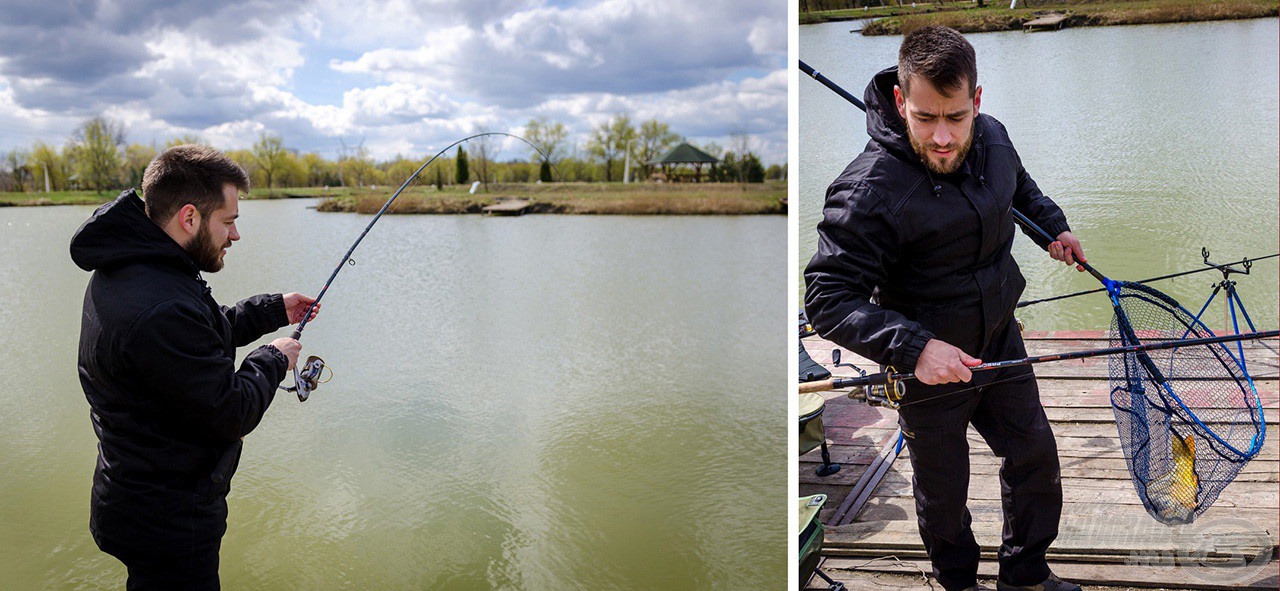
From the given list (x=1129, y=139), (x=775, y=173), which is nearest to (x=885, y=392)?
(x=1129, y=139)

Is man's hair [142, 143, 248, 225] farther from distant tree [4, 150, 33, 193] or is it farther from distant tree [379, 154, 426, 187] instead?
distant tree [379, 154, 426, 187]

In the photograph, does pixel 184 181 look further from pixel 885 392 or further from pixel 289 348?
pixel 885 392

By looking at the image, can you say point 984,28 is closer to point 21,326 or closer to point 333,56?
point 21,326

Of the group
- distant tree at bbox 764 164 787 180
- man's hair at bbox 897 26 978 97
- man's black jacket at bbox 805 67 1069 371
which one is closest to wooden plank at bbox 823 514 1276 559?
man's black jacket at bbox 805 67 1069 371

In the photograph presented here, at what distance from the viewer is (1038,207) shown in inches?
75.9

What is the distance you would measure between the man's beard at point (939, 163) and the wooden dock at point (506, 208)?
37.2 feet

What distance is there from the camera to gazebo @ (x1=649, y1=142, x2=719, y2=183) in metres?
15.6

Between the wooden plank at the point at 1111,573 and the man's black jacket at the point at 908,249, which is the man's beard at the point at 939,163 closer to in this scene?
the man's black jacket at the point at 908,249

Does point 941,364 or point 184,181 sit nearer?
point 941,364

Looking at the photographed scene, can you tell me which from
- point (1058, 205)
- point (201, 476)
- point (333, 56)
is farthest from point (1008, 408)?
point (333, 56)

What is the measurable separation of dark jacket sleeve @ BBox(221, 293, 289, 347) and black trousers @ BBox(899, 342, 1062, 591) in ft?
4.90

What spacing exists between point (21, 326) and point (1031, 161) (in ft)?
23.5

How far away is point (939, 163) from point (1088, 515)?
96 centimetres

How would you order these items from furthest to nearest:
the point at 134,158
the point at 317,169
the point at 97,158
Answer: the point at 317,169, the point at 134,158, the point at 97,158
